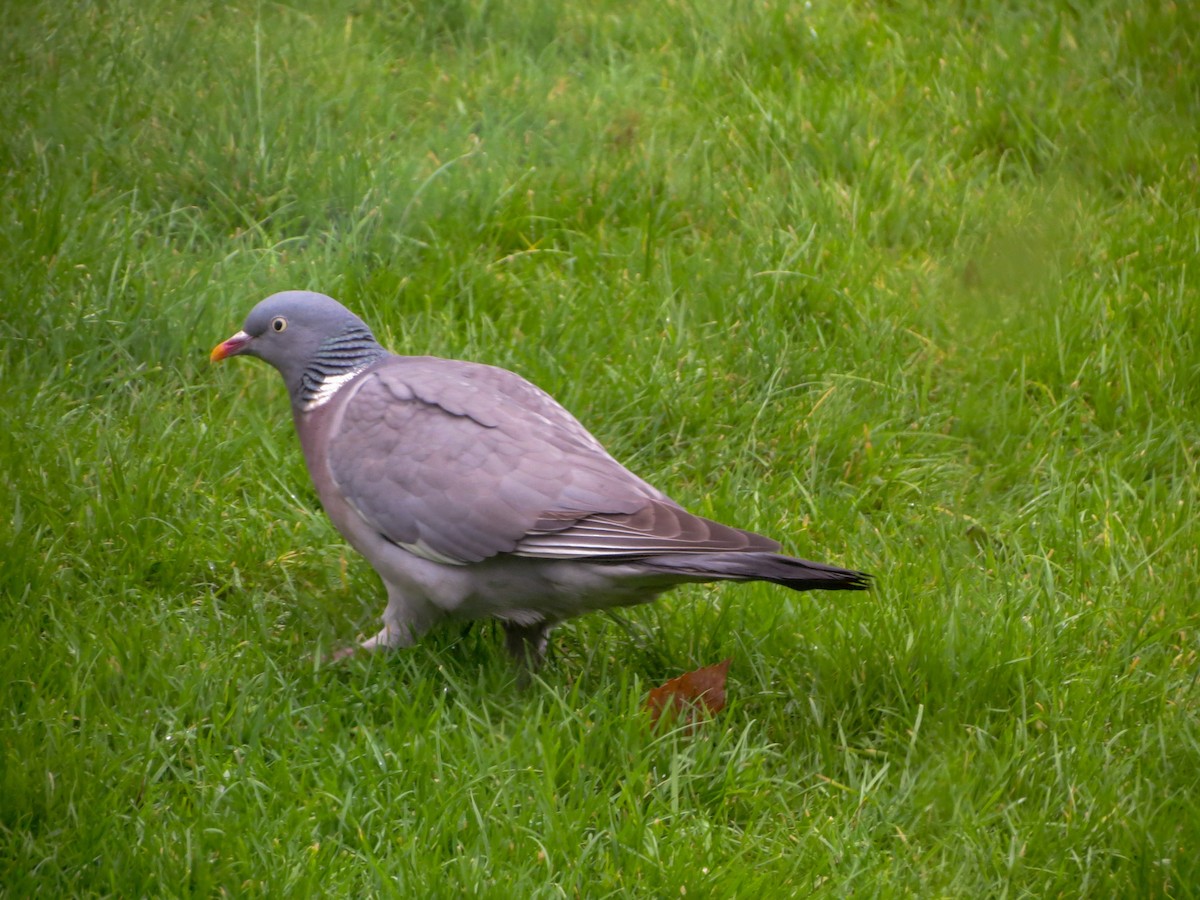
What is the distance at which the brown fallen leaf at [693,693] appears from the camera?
332 centimetres

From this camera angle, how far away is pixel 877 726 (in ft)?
11.1

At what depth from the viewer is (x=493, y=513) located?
130 inches

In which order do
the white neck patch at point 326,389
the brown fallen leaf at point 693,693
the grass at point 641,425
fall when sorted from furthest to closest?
the white neck patch at point 326,389 → the brown fallen leaf at point 693,693 → the grass at point 641,425

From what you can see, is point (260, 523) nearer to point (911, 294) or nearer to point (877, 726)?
point (877, 726)

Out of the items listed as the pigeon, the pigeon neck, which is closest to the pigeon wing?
the pigeon

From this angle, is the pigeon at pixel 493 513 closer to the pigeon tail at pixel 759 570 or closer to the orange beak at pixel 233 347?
the pigeon tail at pixel 759 570

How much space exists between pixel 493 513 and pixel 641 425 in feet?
3.68

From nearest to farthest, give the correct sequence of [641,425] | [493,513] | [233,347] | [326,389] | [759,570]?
[759,570] → [493,513] → [326,389] → [233,347] → [641,425]

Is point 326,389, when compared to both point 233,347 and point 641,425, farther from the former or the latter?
point 641,425

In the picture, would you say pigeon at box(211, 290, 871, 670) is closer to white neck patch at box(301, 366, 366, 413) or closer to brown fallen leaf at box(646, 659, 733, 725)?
white neck patch at box(301, 366, 366, 413)

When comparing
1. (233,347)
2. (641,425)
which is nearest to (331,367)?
(233,347)

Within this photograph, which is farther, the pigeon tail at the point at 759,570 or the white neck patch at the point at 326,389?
the white neck patch at the point at 326,389

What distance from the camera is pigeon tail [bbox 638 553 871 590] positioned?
3072 mm

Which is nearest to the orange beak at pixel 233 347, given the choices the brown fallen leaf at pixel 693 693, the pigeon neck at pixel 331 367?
the pigeon neck at pixel 331 367
